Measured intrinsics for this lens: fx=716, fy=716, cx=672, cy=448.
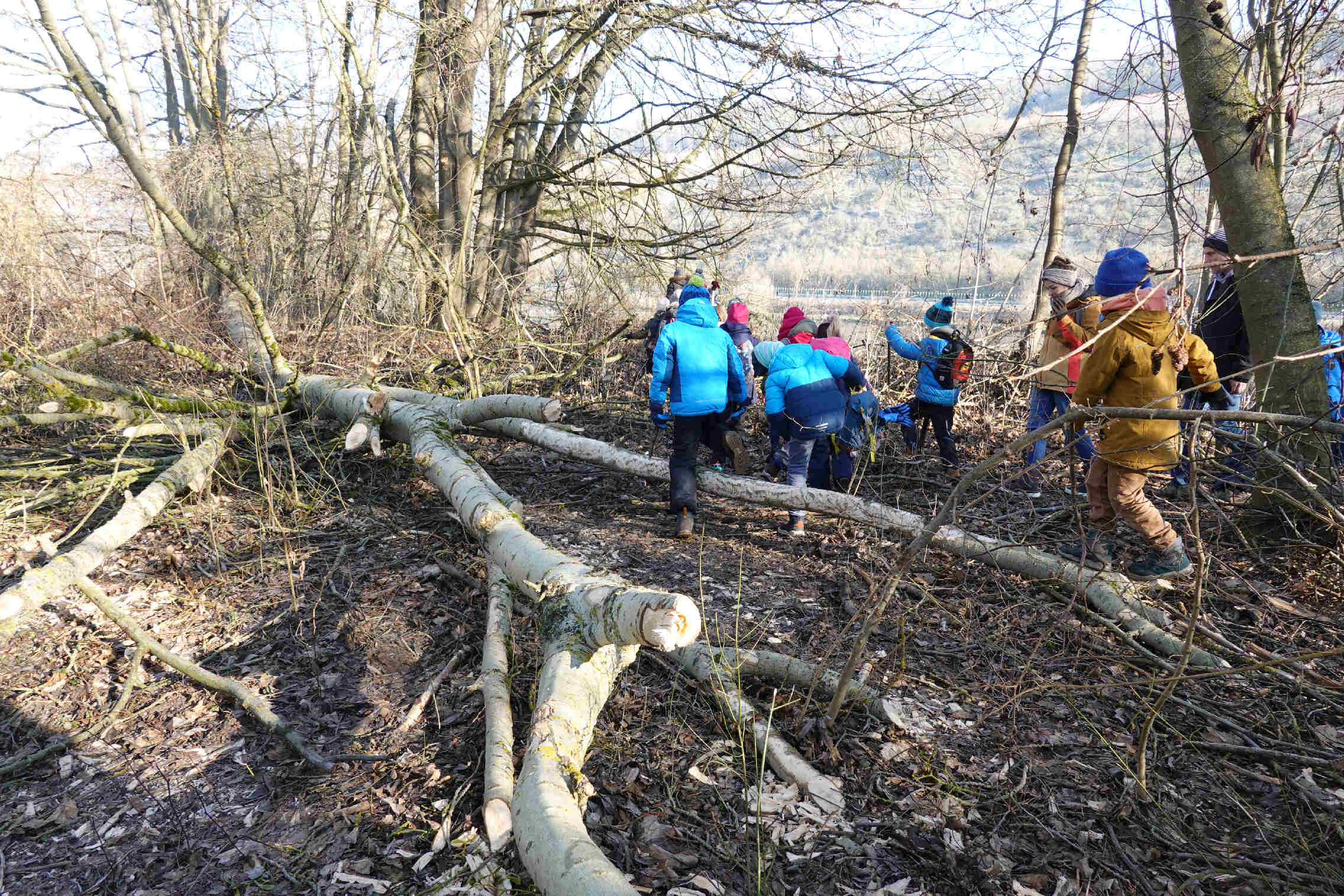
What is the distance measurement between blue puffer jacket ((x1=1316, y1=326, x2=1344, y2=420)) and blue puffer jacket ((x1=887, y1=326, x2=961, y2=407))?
223cm

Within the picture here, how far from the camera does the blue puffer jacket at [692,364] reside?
525cm

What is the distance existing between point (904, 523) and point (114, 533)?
16.0 ft

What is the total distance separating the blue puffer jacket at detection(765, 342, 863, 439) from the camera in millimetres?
5359

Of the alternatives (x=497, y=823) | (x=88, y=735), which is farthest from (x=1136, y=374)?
(x=88, y=735)

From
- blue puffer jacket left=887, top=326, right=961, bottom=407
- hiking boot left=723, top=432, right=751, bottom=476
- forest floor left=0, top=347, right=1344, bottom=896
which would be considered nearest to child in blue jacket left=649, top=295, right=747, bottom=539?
hiking boot left=723, top=432, right=751, bottom=476

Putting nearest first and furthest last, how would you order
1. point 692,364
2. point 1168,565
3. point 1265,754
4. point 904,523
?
point 1265,754 → point 1168,565 → point 904,523 → point 692,364

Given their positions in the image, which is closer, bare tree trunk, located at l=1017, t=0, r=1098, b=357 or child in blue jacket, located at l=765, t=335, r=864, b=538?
child in blue jacket, located at l=765, t=335, r=864, b=538

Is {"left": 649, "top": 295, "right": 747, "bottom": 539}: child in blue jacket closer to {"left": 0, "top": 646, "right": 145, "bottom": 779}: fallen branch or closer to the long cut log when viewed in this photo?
the long cut log

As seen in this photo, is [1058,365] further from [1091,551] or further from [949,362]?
[1091,551]

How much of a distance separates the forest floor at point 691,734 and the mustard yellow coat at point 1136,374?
714 mm

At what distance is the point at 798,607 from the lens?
4094 millimetres

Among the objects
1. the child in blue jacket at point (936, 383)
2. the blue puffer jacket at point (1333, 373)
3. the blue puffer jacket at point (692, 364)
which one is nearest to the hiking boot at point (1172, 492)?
the blue puffer jacket at point (1333, 373)

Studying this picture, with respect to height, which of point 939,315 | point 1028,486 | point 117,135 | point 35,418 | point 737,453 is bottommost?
point 1028,486

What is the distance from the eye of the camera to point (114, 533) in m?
4.30
